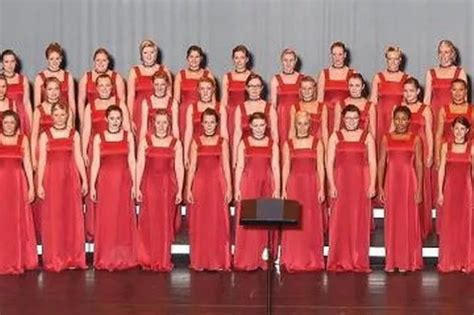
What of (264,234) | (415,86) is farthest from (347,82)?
(264,234)

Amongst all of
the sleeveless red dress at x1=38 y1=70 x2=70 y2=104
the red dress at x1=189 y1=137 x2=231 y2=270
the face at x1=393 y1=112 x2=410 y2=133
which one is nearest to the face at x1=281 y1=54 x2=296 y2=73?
the red dress at x1=189 y1=137 x2=231 y2=270

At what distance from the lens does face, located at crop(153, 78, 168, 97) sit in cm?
933

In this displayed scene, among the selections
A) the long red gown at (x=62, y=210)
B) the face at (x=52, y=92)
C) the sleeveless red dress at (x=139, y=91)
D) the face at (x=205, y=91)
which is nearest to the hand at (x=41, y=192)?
the long red gown at (x=62, y=210)

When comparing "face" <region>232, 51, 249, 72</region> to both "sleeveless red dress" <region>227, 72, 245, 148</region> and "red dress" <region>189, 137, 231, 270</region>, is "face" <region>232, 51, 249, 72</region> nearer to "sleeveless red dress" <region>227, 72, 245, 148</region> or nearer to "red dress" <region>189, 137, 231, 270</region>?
"sleeveless red dress" <region>227, 72, 245, 148</region>

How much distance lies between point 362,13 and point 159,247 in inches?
141

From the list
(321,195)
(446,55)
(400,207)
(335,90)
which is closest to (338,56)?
(335,90)

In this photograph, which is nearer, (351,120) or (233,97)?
(351,120)

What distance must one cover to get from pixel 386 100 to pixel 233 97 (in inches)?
47.3

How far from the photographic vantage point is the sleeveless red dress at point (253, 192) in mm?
9148

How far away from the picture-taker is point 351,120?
9.01 meters

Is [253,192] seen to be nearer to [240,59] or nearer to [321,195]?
[321,195]

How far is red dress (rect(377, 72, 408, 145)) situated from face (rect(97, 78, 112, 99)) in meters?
2.09

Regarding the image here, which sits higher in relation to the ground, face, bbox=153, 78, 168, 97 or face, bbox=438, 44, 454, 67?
face, bbox=438, 44, 454, 67

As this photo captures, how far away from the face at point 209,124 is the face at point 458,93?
1.81 meters
